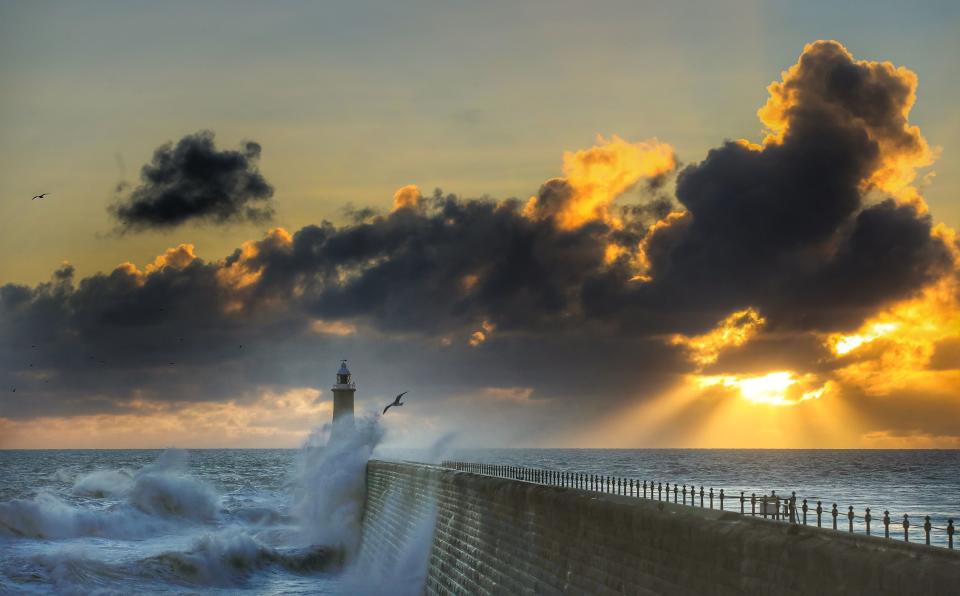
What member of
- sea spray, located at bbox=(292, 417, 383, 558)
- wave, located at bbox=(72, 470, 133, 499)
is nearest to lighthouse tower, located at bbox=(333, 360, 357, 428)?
sea spray, located at bbox=(292, 417, 383, 558)

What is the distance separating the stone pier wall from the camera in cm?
1134

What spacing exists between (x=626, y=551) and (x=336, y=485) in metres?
40.4

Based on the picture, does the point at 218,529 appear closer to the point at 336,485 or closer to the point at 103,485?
the point at 336,485

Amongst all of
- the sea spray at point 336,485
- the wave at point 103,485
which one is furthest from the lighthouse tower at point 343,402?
the wave at point 103,485

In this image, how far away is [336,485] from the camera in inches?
2191

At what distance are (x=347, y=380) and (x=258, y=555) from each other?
2191 cm

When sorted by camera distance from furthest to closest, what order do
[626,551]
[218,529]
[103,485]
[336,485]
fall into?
1. [103,485]
2. [218,529]
3. [336,485]
4. [626,551]

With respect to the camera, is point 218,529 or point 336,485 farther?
point 218,529

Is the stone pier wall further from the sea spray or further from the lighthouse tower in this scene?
the lighthouse tower

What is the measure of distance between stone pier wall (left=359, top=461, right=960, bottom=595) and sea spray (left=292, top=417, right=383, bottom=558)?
19166 mm

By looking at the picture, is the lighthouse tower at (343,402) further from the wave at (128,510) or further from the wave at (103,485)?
the wave at (103,485)

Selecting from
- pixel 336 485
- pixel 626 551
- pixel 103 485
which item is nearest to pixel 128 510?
pixel 336 485

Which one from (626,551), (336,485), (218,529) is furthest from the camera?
Answer: (218,529)

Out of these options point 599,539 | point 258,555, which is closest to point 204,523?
point 258,555
